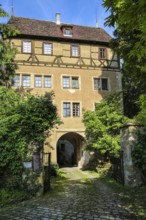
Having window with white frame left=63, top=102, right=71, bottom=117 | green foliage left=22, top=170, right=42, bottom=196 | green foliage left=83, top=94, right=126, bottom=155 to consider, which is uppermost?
window with white frame left=63, top=102, right=71, bottom=117

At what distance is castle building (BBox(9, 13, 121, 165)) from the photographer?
23.7m

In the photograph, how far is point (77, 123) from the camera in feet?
79.1

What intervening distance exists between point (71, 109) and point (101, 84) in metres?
3.95

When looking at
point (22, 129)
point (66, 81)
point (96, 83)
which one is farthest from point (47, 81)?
point (22, 129)

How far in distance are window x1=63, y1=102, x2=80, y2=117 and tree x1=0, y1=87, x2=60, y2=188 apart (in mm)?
12361

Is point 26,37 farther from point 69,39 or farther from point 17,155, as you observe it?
point 17,155

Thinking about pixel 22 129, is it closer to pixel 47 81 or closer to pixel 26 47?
pixel 47 81

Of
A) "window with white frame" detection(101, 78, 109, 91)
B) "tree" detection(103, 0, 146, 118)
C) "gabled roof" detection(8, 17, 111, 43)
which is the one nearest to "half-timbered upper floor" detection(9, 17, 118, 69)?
"gabled roof" detection(8, 17, 111, 43)

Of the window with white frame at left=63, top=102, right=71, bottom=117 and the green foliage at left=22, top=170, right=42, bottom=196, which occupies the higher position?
the window with white frame at left=63, top=102, right=71, bottom=117

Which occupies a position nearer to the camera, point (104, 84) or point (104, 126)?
point (104, 126)

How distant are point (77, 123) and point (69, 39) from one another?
26.7 ft

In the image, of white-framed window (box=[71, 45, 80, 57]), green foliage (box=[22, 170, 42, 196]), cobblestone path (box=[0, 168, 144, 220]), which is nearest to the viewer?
cobblestone path (box=[0, 168, 144, 220])

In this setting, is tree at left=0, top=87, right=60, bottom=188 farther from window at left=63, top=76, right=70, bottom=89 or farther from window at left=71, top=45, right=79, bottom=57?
window at left=71, top=45, right=79, bottom=57

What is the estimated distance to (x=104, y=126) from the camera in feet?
64.6
